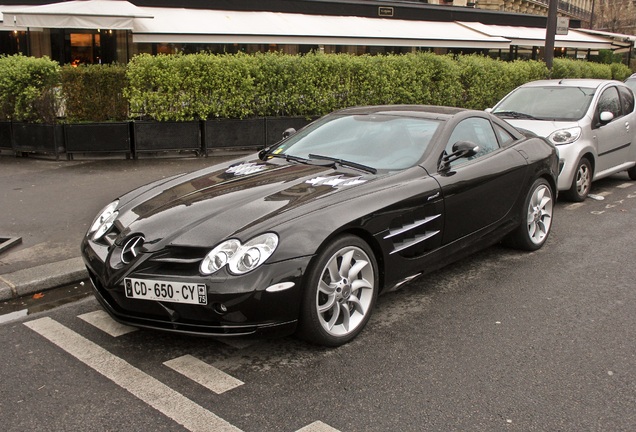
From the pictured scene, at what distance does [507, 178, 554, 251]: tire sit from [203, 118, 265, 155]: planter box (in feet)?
21.7

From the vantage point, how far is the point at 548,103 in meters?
9.26

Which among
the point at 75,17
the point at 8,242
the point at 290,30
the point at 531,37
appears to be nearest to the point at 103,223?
the point at 8,242

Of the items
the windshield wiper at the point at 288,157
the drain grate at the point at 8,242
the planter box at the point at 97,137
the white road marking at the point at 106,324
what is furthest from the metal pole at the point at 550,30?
the white road marking at the point at 106,324

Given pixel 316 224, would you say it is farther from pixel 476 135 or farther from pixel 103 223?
pixel 476 135

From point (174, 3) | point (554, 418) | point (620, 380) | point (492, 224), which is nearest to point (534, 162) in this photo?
point (492, 224)

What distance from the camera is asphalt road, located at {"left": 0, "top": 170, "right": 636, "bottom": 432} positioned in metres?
3.33

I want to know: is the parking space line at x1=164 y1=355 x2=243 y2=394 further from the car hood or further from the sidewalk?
the sidewalk

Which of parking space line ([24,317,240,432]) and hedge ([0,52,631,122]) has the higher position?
hedge ([0,52,631,122])

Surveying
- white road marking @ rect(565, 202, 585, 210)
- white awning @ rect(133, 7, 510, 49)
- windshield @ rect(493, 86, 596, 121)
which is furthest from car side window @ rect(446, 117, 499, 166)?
white awning @ rect(133, 7, 510, 49)

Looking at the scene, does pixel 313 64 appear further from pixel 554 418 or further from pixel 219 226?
pixel 554 418

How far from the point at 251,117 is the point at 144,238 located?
8359 millimetres

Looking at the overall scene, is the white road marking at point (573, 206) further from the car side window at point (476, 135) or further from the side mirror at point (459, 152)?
the side mirror at point (459, 152)

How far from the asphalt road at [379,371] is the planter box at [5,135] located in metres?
7.05

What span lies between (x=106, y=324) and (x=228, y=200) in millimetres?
1245
